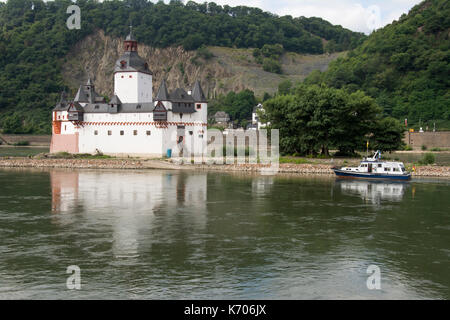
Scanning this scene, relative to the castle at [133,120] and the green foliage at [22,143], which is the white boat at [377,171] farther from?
the green foliage at [22,143]

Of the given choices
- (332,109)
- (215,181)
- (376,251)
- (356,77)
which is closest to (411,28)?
(356,77)

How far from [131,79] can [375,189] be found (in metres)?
41.4

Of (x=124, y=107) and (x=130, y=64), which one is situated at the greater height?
(x=130, y=64)

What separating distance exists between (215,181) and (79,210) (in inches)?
723

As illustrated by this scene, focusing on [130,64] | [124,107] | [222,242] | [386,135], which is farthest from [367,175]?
[130,64]

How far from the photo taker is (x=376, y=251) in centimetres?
2003

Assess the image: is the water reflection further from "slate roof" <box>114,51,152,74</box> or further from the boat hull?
"slate roof" <box>114,51,152,74</box>

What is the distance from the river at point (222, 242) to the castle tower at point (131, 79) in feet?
107

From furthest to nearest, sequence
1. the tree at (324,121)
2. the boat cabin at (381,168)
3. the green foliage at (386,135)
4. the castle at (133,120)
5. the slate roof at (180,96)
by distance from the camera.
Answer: the slate roof at (180,96) → the castle at (133,120) → the green foliage at (386,135) → the tree at (324,121) → the boat cabin at (381,168)

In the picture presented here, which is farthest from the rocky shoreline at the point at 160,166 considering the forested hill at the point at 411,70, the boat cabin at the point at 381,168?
the forested hill at the point at 411,70

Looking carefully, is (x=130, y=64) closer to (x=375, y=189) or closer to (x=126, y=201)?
(x=126, y=201)

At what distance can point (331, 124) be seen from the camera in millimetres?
58062

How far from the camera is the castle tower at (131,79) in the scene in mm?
69688

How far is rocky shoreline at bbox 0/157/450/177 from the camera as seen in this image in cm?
5222
